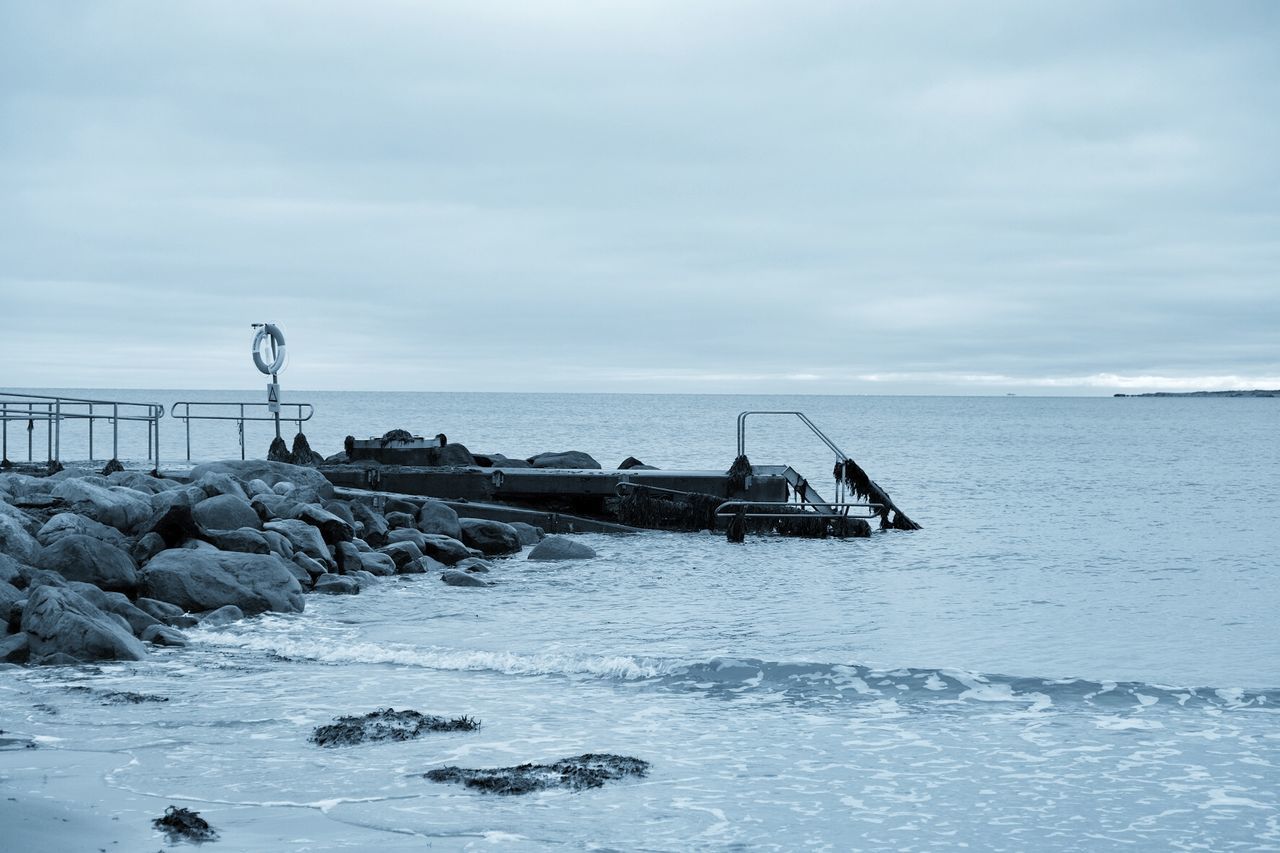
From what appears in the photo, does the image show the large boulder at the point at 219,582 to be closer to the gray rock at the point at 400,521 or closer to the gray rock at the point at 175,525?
the gray rock at the point at 175,525

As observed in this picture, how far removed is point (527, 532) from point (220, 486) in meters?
6.42

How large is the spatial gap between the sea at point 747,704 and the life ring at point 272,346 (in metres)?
8.30

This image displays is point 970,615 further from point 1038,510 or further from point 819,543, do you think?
point 1038,510

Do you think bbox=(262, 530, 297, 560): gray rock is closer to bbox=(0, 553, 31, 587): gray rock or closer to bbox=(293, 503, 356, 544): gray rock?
bbox=(293, 503, 356, 544): gray rock

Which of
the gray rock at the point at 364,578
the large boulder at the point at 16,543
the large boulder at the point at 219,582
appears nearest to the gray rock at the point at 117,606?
the large boulder at the point at 219,582

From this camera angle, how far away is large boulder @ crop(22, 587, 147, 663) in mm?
10695

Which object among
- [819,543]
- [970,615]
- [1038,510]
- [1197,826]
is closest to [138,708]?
[1197,826]

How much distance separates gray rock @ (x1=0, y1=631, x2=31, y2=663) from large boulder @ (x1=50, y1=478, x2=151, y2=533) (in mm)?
5551

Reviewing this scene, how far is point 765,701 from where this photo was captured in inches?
401

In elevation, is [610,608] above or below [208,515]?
below

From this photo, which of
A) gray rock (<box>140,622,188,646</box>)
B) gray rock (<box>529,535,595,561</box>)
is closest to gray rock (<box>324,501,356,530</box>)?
gray rock (<box>529,535,595,561</box>)

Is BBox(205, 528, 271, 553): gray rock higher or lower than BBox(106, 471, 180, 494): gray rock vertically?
lower

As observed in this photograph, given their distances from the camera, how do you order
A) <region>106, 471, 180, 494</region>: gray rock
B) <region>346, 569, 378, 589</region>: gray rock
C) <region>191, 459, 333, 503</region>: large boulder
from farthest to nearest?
<region>191, 459, 333, 503</region>: large boulder < <region>106, 471, 180, 494</region>: gray rock < <region>346, 569, 378, 589</region>: gray rock

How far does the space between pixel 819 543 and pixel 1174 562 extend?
251 inches
